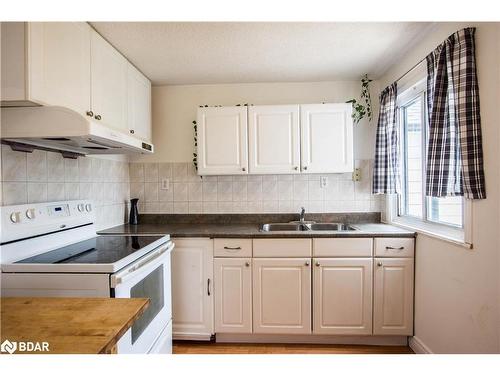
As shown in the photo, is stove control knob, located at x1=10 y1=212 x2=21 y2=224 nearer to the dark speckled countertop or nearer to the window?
the dark speckled countertop

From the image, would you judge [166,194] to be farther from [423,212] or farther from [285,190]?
[423,212]

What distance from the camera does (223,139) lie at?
7.54ft

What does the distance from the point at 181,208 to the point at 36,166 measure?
123 cm

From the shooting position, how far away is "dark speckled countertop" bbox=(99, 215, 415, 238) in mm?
2004

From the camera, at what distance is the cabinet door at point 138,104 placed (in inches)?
82.3

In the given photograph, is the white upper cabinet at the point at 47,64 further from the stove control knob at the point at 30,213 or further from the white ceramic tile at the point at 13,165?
the stove control knob at the point at 30,213

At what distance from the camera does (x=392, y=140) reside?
2.16 meters

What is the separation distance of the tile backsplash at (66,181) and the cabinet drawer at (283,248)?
51.2 inches

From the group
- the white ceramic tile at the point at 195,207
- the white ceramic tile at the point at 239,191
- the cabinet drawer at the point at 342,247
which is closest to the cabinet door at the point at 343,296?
the cabinet drawer at the point at 342,247

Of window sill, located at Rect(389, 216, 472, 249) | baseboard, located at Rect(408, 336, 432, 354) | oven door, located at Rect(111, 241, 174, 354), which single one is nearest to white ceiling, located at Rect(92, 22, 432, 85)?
window sill, located at Rect(389, 216, 472, 249)

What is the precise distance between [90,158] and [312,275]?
191cm

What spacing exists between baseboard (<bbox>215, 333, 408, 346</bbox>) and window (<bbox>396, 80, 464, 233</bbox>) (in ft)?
3.08

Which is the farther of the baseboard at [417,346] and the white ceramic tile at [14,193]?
the baseboard at [417,346]

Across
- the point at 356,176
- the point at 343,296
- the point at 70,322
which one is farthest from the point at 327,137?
the point at 70,322
